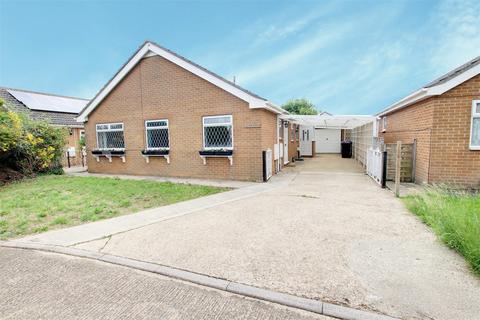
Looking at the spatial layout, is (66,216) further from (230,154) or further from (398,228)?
(398,228)

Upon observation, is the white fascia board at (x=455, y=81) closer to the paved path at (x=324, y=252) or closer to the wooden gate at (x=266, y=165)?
the paved path at (x=324, y=252)

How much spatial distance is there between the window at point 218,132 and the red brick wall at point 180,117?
0.22 m

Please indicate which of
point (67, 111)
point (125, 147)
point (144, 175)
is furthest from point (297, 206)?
point (67, 111)

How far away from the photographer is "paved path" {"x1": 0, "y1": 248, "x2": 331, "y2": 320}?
2.40 meters

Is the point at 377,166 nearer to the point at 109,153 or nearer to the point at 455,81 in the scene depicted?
the point at 455,81

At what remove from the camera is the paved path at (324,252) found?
2557 millimetres

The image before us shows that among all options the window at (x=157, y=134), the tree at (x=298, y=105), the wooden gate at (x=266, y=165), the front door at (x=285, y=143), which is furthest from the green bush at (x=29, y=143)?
the tree at (x=298, y=105)

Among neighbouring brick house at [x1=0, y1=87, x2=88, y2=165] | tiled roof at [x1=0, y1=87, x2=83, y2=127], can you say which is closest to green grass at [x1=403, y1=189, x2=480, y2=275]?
neighbouring brick house at [x1=0, y1=87, x2=88, y2=165]

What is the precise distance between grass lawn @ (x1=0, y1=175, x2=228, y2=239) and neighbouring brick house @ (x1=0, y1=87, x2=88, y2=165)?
8322 mm

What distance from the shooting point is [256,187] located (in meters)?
8.47

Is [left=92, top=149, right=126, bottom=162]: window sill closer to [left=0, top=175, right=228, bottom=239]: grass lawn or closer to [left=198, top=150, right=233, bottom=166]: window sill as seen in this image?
[left=0, top=175, right=228, bottom=239]: grass lawn

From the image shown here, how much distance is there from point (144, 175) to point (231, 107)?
574cm

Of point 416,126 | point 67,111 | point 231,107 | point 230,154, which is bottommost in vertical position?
point 230,154

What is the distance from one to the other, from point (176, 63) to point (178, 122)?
2.49 metres
